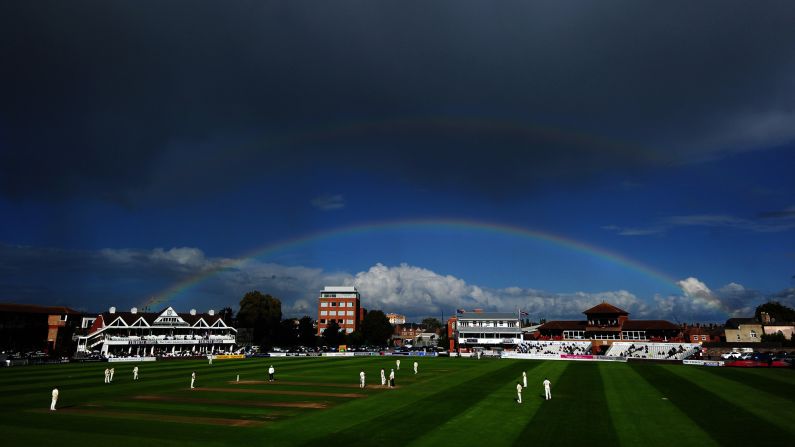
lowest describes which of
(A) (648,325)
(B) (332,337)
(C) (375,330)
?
(B) (332,337)

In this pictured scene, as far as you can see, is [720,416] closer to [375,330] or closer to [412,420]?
[412,420]

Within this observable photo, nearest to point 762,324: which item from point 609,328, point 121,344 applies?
point 609,328

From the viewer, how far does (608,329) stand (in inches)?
4729

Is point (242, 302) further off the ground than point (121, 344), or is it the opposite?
point (242, 302)

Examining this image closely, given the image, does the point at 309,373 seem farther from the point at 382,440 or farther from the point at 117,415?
the point at 382,440

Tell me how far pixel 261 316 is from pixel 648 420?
126m

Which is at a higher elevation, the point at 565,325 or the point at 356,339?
the point at 565,325

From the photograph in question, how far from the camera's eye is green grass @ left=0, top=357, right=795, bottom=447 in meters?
24.5

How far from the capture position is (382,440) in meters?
24.0

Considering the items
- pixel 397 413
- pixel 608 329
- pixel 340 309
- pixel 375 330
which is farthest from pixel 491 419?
pixel 340 309

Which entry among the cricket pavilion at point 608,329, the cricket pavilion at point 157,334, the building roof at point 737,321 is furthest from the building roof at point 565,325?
the cricket pavilion at point 157,334

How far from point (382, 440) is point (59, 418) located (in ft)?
67.0

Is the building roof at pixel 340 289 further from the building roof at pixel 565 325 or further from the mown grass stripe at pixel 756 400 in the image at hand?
the mown grass stripe at pixel 756 400

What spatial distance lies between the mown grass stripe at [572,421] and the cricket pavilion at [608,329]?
8275 cm
